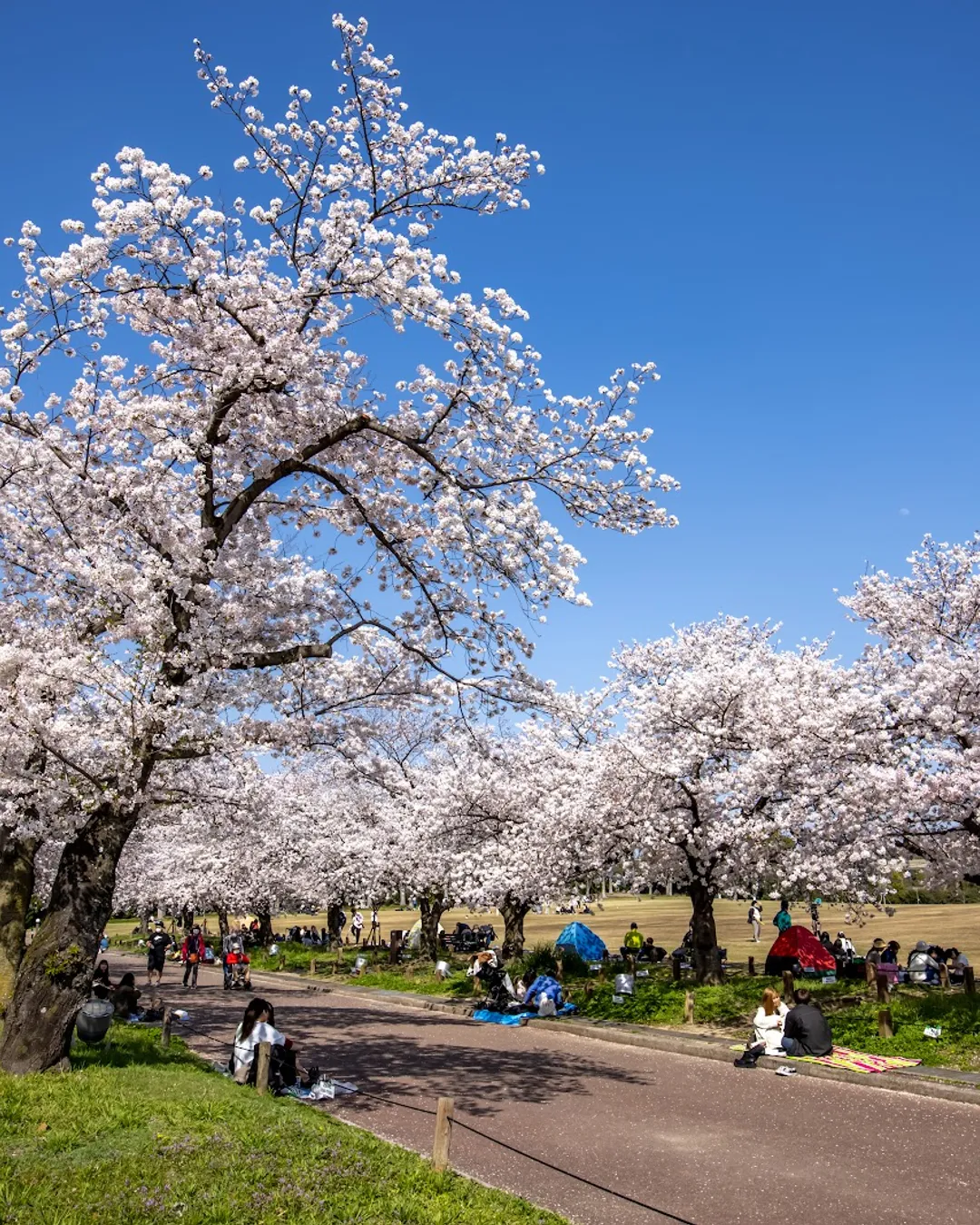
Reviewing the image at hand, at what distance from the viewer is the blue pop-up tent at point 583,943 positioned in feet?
102

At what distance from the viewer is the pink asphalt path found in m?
8.07

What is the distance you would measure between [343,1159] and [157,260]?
31.5 ft

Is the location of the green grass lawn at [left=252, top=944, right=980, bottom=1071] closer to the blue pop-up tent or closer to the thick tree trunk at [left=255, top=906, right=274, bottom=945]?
the blue pop-up tent

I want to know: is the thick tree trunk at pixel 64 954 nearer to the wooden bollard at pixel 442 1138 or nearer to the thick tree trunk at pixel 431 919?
the wooden bollard at pixel 442 1138

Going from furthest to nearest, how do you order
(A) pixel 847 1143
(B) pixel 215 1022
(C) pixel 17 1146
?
(B) pixel 215 1022 → (A) pixel 847 1143 → (C) pixel 17 1146

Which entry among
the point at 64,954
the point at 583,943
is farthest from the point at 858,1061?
the point at 583,943

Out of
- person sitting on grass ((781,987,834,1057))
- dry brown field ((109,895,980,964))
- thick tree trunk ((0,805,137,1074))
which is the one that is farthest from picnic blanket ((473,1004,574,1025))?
thick tree trunk ((0,805,137,1074))

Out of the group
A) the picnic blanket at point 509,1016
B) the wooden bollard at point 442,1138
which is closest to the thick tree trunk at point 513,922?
the picnic blanket at point 509,1016

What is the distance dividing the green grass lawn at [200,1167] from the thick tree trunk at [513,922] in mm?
16509

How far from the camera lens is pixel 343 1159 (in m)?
8.16

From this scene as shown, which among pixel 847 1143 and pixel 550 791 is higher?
pixel 550 791

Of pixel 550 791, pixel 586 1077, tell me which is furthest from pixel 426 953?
pixel 586 1077

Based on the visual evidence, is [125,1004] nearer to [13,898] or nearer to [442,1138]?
[13,898]

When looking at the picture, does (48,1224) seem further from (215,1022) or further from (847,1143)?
(215,1022)
